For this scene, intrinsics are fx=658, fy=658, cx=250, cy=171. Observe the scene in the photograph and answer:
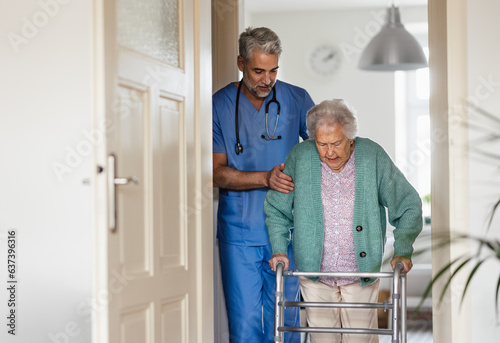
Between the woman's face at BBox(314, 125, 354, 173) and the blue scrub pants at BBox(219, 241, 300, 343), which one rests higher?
the woman's face at BBox(314, 125, 354, 173)

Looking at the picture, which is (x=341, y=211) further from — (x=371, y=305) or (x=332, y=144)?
(x=371, y=305)

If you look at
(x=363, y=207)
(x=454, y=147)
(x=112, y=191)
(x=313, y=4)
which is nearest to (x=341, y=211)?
(x=363, y=207)

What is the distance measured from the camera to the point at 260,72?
2904 millimetres

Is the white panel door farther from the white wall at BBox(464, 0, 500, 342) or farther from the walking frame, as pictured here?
the white wall at BBox(464, 0, 500, 342)

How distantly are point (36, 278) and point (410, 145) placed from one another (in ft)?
18.2

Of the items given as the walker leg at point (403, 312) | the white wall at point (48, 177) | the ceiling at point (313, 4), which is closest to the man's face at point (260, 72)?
the white wall at point (48, 177)

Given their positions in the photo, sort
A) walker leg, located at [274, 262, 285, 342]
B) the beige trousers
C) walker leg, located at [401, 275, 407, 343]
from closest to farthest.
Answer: walker leg, located at [401, 275, 407, 343] → walker leg, located at [274, 262, 285, 342] → the beige trousers

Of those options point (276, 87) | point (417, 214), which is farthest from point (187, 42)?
point (417, 214)

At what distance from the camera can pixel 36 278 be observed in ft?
7.75

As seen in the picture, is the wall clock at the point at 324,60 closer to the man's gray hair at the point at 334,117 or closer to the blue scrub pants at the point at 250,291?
the blue scrub pants at the point at 250,291

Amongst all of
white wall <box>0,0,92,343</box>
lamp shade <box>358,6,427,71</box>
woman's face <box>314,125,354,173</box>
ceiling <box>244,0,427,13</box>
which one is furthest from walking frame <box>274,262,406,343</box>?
ceiling <box>244,0,427,13</box>

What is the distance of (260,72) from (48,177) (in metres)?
1.05

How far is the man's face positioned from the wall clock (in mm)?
4363

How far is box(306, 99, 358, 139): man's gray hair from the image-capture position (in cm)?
250
